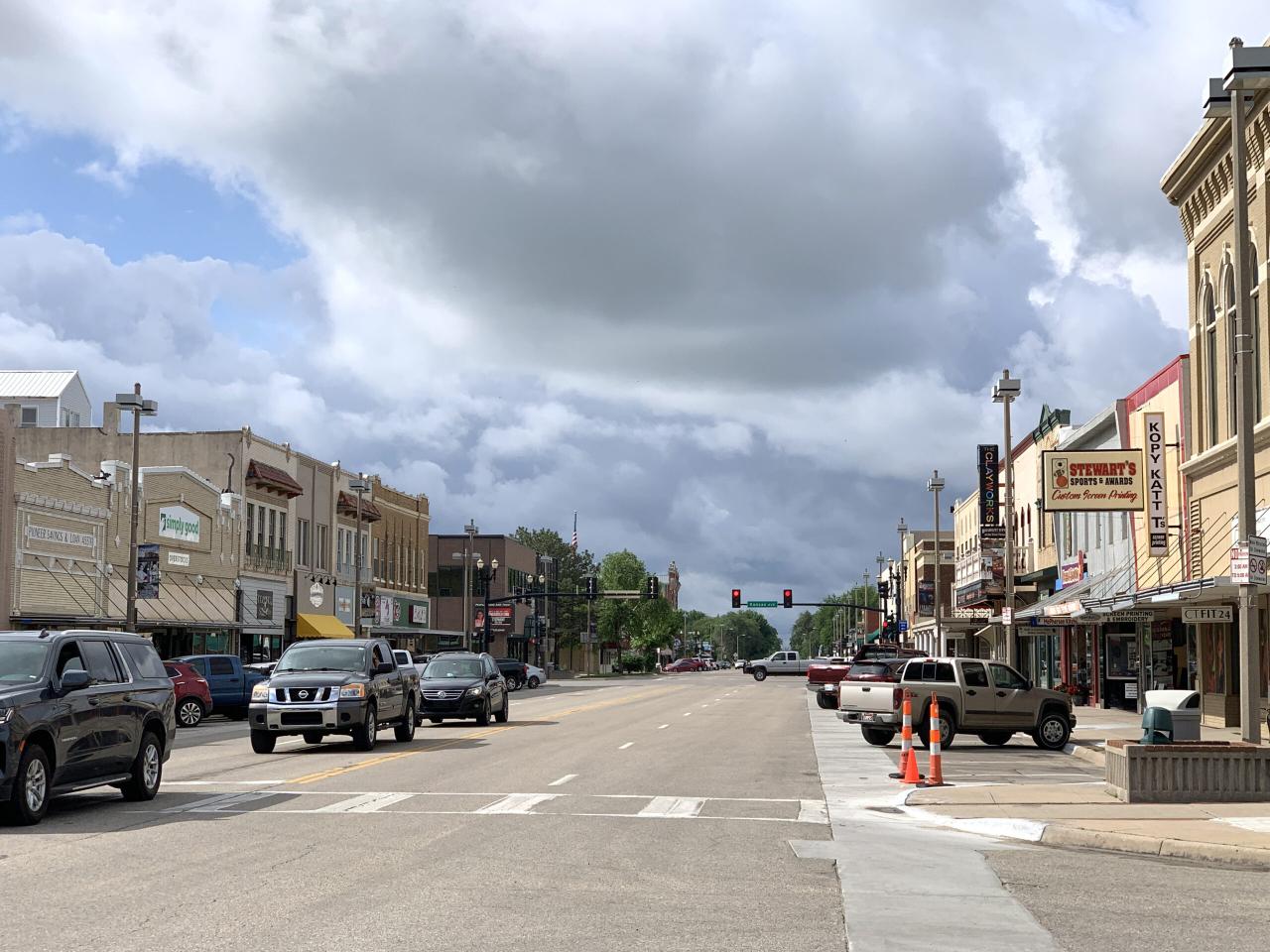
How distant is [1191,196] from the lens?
32000 millimetres

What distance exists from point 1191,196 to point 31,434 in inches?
1919

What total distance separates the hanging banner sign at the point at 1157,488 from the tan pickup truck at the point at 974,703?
25.7 feet

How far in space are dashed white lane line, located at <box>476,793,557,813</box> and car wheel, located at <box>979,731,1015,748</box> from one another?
13204mm

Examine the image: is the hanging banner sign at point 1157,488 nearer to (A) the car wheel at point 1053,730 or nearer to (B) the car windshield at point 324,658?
(A) the car wheel at point 1053,730

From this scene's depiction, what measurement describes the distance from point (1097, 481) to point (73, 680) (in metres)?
27.2

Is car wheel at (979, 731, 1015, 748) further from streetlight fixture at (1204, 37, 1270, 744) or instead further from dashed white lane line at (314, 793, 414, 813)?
dashed white lane line at (314, 793, 414, 813)

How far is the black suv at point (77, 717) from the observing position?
1390cm

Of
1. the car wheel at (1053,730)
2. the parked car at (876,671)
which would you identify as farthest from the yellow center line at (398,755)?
the car wheel at (1053,730)

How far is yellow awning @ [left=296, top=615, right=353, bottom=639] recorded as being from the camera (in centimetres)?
6781

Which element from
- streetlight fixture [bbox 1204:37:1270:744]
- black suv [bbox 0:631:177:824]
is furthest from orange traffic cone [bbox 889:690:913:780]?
black suv [bbox 0:631:177:824]

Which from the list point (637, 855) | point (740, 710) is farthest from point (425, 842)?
point (740, 710)

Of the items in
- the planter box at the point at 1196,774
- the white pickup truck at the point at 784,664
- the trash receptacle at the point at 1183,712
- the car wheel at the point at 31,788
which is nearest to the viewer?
the car wheel at the point at 31,788

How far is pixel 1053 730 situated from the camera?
92.0ft

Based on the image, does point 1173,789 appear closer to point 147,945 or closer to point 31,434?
point 147,945
